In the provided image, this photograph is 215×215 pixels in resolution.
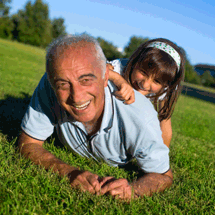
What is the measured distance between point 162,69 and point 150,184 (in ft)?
6.13

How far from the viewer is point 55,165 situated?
8.29ft

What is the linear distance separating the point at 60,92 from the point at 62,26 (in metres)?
99.3

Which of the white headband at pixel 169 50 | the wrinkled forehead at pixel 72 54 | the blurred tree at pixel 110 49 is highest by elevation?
the white headband at pixel 169 50

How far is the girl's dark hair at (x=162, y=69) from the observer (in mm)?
3729

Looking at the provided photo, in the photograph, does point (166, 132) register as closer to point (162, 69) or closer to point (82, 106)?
point (162, 69)

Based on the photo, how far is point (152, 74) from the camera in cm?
378

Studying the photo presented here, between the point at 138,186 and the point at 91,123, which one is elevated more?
the point at 91,123

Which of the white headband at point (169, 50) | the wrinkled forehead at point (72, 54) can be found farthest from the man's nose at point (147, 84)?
the wrinkled forehead at point (72, 54)

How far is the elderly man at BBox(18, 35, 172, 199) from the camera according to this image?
2211mm

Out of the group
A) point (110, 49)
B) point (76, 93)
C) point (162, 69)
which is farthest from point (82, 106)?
point (110, 49)

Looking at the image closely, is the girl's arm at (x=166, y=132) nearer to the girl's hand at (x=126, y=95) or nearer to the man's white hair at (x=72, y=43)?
the girl's hand at (x=126, y=95)

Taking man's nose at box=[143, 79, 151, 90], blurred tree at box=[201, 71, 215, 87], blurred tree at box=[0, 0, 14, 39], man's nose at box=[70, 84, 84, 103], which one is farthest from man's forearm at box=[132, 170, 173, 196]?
blurred tree at box=[201, 71, 215, 87]

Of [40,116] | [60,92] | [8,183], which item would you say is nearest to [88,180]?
[8,183]

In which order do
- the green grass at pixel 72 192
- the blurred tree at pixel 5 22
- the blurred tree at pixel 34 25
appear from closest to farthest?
the green grass at pixel 72 192 → the blurred tree at pixel 5 22 → the blurred tree at pixel 34 25
